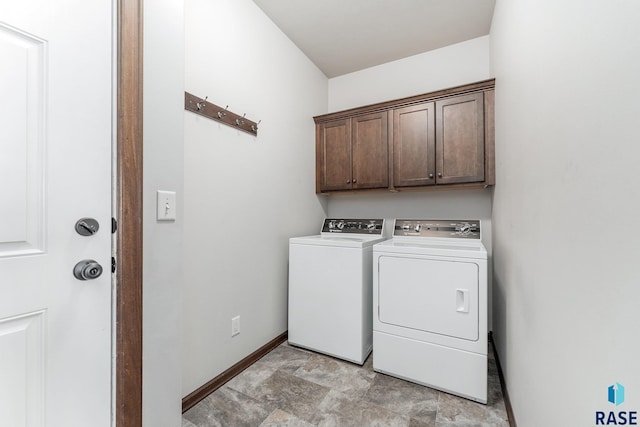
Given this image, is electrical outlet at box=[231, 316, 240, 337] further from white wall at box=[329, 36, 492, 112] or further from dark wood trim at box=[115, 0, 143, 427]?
white wall at box=[329, 36, 492, 112]

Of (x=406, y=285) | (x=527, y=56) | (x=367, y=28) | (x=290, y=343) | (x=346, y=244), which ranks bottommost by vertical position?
(x=290, y=343)

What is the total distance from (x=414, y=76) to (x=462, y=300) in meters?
2.11

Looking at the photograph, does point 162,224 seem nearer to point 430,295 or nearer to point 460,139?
point 430,295

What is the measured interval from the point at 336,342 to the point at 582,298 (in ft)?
5.24

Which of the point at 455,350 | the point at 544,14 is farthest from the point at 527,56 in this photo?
the point at 455,350

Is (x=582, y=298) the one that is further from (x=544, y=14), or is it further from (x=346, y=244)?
(x=346, y=244)

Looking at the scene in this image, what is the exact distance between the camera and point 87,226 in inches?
35.8

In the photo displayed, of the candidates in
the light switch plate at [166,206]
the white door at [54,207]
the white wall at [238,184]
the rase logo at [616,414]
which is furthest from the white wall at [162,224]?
the rase logo at [616,414]

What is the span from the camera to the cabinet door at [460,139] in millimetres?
2047

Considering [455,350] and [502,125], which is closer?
[455,350]

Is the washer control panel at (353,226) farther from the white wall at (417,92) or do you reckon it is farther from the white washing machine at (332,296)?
the white washing machine at (332,296)

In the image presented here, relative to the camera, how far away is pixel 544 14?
0.95 meters

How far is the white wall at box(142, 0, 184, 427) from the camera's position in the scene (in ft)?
3.48

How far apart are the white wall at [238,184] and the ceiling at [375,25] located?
164 millimetres
